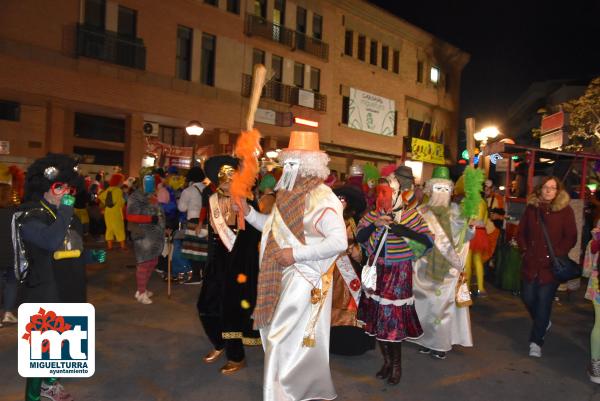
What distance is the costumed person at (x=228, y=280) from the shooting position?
489 cm

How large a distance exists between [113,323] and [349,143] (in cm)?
2355

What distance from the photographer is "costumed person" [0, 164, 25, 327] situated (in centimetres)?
571

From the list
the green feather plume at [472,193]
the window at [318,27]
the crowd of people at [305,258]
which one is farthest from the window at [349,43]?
the green feather plume at [472,193]

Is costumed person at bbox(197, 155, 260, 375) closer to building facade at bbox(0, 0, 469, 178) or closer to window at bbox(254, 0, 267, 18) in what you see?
building facade at bbox(0, 0, 469, 178)

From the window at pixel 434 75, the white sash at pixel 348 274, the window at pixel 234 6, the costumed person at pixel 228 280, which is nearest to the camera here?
the costumed person at pixel 228 280

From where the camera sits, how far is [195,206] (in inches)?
339

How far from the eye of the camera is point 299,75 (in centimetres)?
2606

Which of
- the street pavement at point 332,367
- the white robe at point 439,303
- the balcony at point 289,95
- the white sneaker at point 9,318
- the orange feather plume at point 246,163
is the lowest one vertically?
the street pavement at point 332,367

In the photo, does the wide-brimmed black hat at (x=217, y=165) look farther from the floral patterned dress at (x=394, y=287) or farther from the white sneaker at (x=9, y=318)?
the white sneaker at (x=9, y=318)

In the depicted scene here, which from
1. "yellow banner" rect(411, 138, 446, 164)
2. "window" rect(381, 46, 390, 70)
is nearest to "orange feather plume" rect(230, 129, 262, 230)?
"window" rect(381, 46, 390, 70)

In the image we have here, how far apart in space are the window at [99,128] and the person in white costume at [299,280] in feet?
58.5

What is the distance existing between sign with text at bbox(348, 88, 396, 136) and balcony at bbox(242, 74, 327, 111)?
101 inches

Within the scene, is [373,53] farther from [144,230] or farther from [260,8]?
[144,230]

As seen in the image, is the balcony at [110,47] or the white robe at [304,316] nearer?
the white robe at [304,316]
